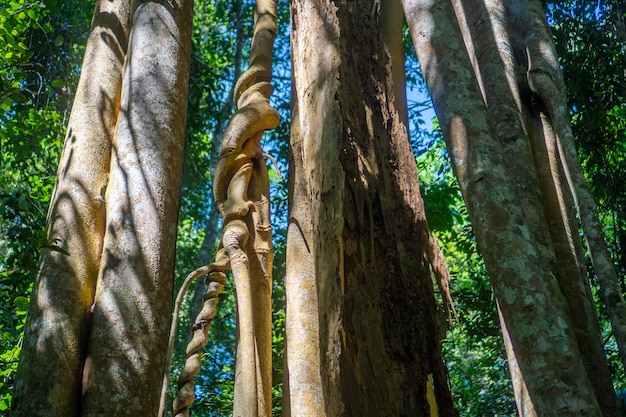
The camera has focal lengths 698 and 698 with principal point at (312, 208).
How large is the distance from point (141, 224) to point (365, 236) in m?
1.74

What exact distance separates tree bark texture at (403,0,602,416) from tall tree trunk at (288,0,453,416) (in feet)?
3.22

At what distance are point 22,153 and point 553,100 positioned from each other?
171 inches

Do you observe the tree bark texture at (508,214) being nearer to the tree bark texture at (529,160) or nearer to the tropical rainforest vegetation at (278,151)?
the tree bark texture at (529,160)

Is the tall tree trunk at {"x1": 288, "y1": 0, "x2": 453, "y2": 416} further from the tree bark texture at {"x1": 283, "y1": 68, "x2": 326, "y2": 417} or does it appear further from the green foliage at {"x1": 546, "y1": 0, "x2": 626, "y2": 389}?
the green foliage at {"x1": 546, "y1": 0, "x2": 626, "y2": 389}

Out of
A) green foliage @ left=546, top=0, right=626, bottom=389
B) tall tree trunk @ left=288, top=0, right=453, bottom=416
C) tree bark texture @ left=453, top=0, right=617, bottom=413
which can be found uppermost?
green foliage @ left=546, top=0, right=626, bottom=389

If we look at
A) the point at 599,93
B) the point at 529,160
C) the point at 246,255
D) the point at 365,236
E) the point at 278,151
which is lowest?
the point at 365,236

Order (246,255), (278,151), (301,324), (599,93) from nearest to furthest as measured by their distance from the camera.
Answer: (301,324) < (246,255) < (599,93) < (278,151)

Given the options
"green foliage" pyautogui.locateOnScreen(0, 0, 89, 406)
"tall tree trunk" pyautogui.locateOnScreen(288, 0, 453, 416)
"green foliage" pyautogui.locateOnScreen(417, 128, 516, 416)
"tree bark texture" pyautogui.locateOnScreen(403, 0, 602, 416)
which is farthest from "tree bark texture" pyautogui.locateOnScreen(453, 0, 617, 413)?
"green foliage" pyautogui.locateOnScreen(417, 128, 516, 416)

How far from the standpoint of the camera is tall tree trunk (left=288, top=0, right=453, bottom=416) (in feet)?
5.79

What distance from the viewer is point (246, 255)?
396cm

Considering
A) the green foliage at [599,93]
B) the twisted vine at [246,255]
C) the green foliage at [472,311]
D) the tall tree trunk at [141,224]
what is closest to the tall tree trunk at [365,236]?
the tall tree trunk at [141,224]

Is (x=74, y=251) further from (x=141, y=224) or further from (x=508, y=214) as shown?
(x=508, y=214)

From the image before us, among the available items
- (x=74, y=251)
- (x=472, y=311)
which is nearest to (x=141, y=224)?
(x=74, y=251)

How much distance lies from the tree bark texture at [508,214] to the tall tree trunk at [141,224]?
4.56ft
